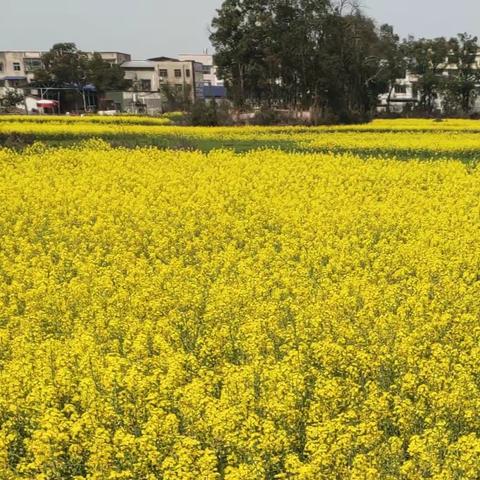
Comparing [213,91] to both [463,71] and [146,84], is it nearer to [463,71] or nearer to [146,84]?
[146,84]

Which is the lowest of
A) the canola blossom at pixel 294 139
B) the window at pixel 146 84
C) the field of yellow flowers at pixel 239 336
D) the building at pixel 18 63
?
the field of yellow flowers at pixel 239 336

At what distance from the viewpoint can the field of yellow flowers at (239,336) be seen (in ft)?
15.0

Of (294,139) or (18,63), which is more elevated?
(18,63)

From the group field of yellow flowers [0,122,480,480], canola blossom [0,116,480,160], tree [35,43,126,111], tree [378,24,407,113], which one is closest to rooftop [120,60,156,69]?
tree [35,43,126,111]

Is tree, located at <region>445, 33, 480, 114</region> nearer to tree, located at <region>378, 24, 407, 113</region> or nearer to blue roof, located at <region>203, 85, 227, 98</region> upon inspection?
tree, located at <region>378, 24, 407, 113</region>

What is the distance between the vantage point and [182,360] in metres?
5.96

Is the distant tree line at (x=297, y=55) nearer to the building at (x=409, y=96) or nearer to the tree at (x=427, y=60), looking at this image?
the tree at (x=427, y=60)

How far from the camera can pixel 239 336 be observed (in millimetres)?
6758

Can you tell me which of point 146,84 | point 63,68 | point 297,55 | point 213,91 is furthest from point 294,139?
point 146,84

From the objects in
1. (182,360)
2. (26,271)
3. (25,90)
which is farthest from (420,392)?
(25,90)

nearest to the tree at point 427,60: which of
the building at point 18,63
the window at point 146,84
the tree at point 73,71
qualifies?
the tree at point 73,71

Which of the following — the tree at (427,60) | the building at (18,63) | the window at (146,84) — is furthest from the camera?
the building at (18,63)

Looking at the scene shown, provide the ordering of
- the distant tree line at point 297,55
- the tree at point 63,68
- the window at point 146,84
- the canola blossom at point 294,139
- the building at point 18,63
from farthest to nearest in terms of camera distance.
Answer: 1. the building at point 18,63
2. the window at point 146,84
3. the tree at point 63,68
4. the distant tree line at point 297,55
5. the canola blossom at point 294,139

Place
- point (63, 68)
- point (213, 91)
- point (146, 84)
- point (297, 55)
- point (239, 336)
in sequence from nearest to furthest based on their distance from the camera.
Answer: point (239, 336) < point (297, 55) < point (63, 68) < point (146, 84) < point (213, 91)
